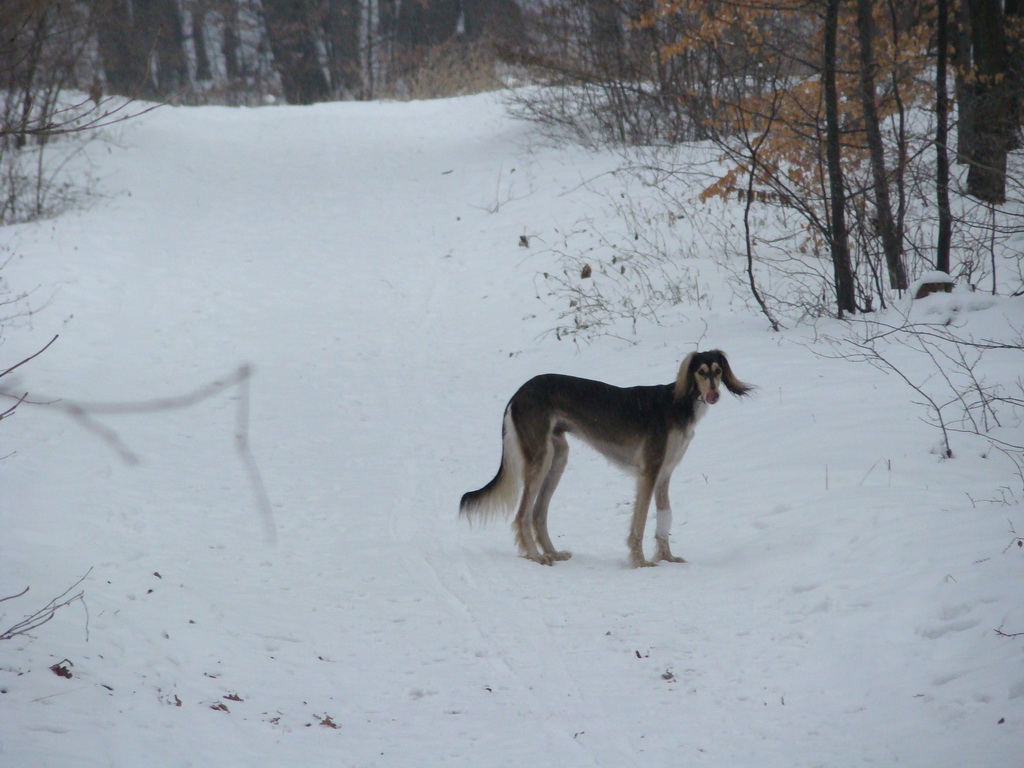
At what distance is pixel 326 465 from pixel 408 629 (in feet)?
11.9

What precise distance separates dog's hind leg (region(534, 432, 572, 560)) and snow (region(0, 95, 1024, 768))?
0.26m

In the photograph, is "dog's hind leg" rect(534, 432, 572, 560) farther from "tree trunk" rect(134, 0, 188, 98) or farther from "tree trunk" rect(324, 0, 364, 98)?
"tree trunk" rect(324, 0, 364, 98)

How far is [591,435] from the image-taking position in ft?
21.3

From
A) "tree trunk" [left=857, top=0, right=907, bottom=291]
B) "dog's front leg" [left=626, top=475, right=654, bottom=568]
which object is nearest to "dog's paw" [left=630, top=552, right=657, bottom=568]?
"dog's front leg" [left=626, top=475, right=654, bottom=568]

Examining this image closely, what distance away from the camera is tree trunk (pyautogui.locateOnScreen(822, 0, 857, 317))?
32.0ft

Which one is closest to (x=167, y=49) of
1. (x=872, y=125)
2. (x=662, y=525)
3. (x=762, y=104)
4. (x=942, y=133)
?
(x=762, y=104)

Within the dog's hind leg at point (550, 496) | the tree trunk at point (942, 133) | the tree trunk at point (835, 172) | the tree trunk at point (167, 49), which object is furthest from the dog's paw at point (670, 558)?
the tree trunk at point (167, 49)

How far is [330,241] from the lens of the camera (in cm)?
1748

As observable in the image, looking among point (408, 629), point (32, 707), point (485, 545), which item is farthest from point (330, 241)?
point (32, 707)

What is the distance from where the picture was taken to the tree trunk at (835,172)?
975 centimetres

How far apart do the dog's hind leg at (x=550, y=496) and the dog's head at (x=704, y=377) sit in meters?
0.97

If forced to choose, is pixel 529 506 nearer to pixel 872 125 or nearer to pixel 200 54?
pixel 872 125

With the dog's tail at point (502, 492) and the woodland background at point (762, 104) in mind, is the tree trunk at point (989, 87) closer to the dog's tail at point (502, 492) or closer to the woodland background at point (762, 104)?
the woodland background at point (762, 104)

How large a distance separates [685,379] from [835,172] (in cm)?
489
